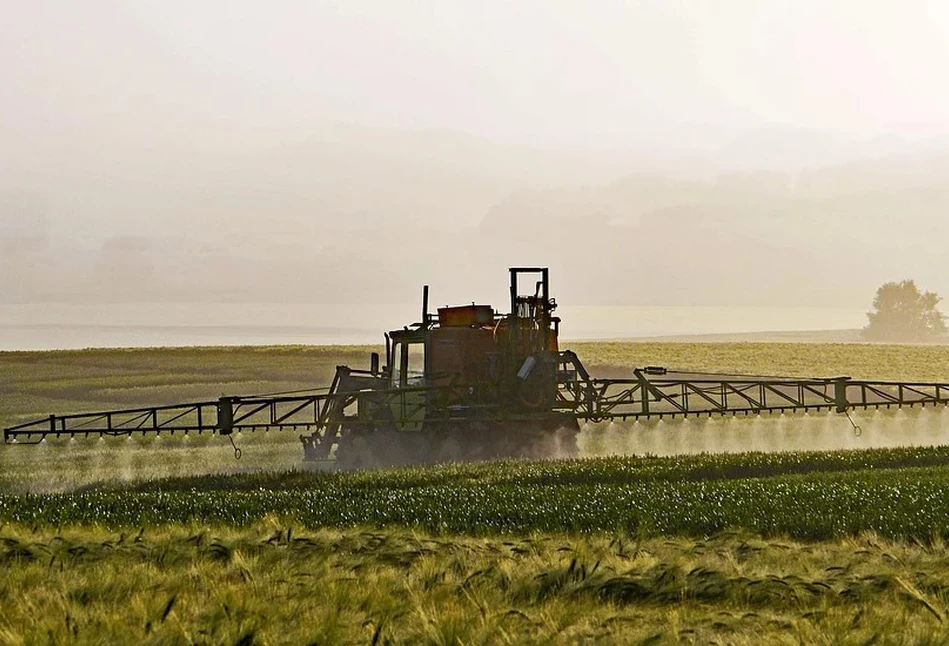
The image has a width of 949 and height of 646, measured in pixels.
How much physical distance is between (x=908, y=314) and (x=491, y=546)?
133 metres

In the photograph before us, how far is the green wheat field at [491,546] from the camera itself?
770cm

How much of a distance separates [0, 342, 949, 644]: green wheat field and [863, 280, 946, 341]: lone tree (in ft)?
363

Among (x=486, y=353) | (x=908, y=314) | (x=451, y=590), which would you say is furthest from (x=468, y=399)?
(x=908, y=314)

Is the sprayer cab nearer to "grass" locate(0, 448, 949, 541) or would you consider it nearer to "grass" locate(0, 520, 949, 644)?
"grass" locate(0, 448, 949, 541)

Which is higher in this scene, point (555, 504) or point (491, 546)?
point (491, 546)

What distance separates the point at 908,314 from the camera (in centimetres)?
13462

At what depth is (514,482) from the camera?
20906 mm

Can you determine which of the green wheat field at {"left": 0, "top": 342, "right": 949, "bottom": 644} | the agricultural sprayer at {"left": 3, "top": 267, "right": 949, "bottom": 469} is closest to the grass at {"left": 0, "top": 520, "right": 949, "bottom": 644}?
the green wheat field at {"left": 0, "top": 342, "right": 949, "bottom": 644}

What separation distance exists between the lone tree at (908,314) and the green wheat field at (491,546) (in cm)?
11056

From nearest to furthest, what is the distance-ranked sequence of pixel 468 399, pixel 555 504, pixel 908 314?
pixel 555 504
pixel 468 399
pixel 908 314

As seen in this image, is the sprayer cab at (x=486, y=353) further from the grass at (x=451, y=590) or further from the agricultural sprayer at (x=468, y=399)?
the grass at (x=451, y=590)

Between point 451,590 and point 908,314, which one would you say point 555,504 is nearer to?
point 451,590

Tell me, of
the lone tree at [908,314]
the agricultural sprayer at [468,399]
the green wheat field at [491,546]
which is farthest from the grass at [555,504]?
the lone tree at [908,314]

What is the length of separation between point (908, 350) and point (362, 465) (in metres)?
59.9
